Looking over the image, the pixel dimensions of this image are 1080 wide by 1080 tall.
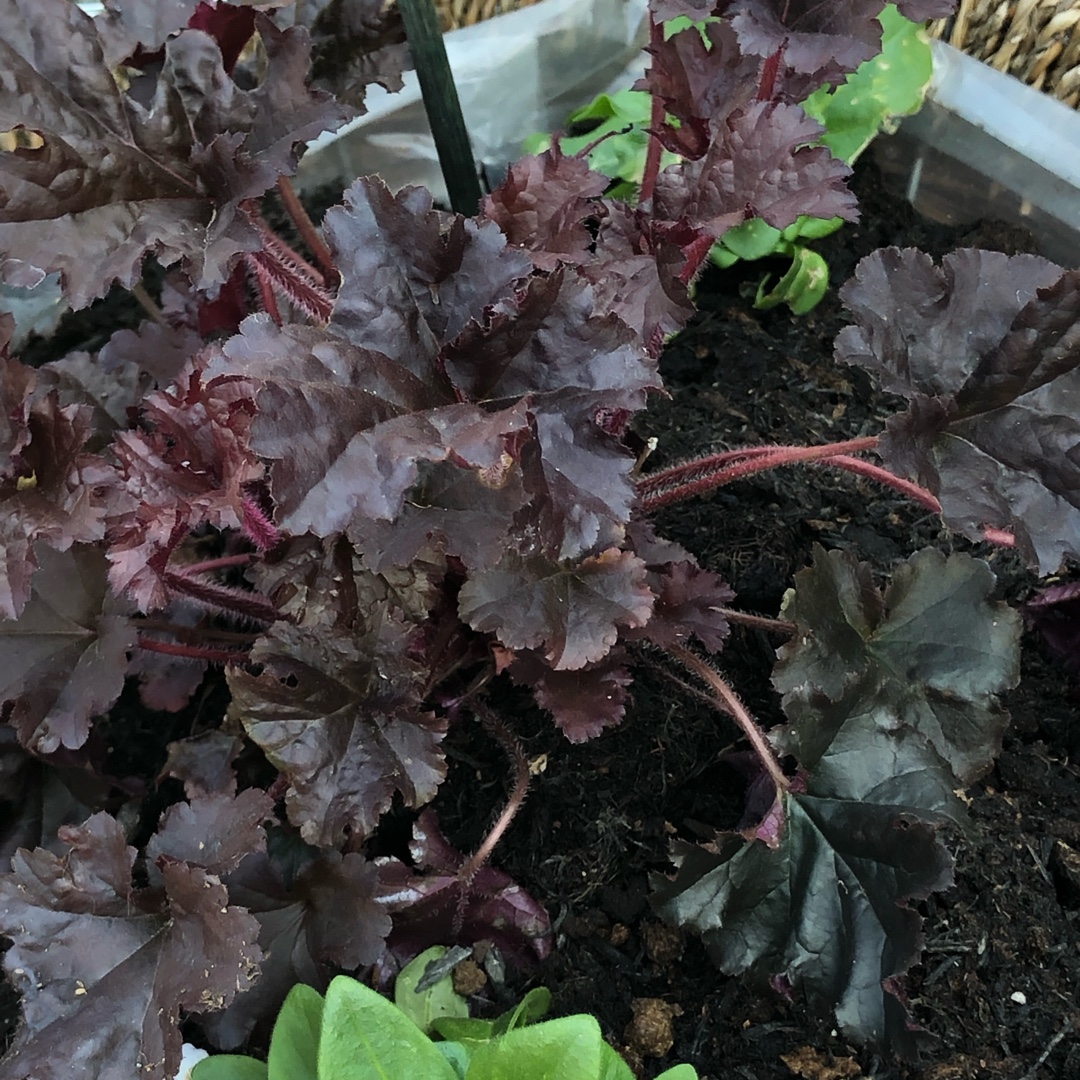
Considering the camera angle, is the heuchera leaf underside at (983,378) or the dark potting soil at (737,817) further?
the dark potting soil at (737,817)

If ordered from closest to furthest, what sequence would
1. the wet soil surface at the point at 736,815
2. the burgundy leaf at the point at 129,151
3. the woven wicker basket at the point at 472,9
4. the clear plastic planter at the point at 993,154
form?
the burgundy leaf at the point at 129,151
the wet soil surface at the point at 736,815
the clear plastic planter at the point at 993,154
the woven wicker basket at the point at 472,9

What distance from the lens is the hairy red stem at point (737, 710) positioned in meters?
0.96

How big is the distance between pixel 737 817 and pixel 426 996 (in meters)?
0.39

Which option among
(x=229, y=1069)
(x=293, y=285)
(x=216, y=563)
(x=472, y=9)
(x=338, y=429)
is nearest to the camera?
(x=338, y=429)

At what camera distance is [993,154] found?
150cm

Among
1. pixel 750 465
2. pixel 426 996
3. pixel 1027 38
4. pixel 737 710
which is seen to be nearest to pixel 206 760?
pixel 426 996

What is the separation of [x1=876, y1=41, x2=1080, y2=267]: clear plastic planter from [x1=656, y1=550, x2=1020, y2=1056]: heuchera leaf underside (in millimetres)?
820

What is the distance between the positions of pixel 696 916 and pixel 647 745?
0.28m

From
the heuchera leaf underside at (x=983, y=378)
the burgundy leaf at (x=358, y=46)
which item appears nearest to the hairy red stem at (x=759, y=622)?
the heuchera leaf underside at (x=983, y=378)

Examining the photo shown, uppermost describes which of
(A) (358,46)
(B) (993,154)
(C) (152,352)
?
(A) (358,46)

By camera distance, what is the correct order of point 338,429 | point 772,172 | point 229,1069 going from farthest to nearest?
1. point 772,172
2. point 229,1069
3. point 338,429

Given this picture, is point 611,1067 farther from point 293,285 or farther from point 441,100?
point 441,100

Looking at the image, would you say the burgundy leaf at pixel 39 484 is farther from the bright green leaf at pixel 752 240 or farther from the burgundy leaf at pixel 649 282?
the bright green leaf at pixel 752 240

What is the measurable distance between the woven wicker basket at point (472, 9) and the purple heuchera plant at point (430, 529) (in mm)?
830
